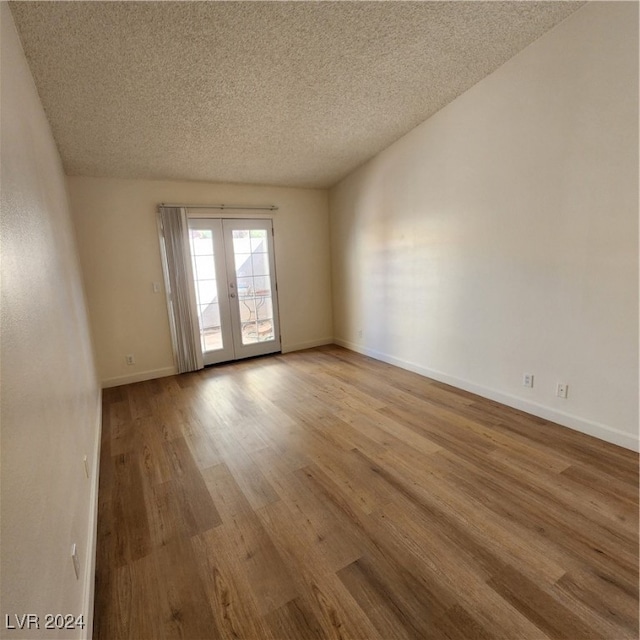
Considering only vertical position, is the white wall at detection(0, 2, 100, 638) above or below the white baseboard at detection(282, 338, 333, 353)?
above

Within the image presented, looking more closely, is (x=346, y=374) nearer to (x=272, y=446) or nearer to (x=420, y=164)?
(x=272, y=446)

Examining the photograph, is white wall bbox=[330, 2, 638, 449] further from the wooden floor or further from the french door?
the french door

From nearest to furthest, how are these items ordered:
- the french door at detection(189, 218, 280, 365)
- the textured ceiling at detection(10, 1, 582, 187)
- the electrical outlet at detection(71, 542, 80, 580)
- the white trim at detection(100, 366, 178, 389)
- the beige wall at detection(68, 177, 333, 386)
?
the electrical outlet at detection(71, 542, 80, 580), the textured ceiling at detection(10, 1, 582, 187), the beige wall at detection(68, 177, 333, 386), the white trim at detection(100, 366, 178, 389), the french door at detection(189, 218, 280, 365)

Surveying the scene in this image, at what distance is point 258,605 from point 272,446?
3.83 feet

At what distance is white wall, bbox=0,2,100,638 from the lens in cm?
74

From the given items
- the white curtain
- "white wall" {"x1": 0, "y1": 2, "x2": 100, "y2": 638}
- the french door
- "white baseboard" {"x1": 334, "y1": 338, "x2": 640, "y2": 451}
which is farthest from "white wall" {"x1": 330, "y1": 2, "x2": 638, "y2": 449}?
"white wall" {"x1": 0, "y1": 2, "x2": 100, "y2": 638}

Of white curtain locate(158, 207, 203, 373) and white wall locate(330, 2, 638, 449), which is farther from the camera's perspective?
white curtain locate(158, 207, 203, 373)

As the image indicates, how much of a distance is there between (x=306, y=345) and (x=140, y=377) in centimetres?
241

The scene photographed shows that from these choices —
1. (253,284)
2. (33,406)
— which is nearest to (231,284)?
(253,284)

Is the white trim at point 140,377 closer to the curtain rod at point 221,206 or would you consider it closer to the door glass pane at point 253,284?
the door glass pane at point 253,284

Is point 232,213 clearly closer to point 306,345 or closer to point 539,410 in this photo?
point 306,345

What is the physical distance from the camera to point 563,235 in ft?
7.84

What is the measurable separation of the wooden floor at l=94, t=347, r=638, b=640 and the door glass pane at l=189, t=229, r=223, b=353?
5.64ft

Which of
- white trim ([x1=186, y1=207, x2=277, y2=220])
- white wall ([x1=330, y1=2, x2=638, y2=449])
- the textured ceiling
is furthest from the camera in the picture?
white trim ([x1=186, y1=207, x2=277, y2=220])
